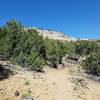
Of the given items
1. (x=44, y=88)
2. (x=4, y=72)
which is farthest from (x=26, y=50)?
(x=44, y=88)

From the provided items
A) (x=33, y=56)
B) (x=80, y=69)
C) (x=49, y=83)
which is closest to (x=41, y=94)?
(x=49, y=83)

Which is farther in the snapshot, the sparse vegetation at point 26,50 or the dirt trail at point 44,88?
the sparse vegetation at point 26,50

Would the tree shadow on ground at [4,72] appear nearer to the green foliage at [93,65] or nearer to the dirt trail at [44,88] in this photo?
the dirt trail at [44,88]

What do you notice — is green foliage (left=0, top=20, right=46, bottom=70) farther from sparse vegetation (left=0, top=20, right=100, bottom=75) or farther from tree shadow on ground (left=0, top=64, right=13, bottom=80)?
tree shadow on ground (left=0, top=64, right=13, bottom=80)

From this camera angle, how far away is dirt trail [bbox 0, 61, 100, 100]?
81.6 ft

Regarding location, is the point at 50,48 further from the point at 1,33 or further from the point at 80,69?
the point at 1,33

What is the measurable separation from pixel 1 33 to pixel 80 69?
16.0 metres

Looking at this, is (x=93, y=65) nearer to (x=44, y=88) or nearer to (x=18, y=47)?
(x=18, y=47)

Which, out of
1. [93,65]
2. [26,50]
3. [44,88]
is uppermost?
[26,50]

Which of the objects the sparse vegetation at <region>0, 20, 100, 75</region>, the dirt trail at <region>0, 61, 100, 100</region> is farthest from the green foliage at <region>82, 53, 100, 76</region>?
the dirt trail at <region>0, 61, 100, 100</region>

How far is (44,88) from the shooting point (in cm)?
2755

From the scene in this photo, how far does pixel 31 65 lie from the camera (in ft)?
114

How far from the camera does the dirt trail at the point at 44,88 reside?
81.6ft

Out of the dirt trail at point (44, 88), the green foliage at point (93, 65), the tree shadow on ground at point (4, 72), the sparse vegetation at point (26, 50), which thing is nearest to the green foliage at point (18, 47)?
the sparse vegetation at point (26, 50)
